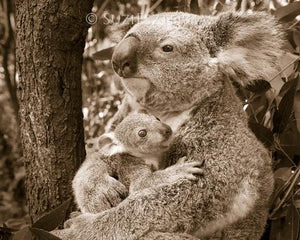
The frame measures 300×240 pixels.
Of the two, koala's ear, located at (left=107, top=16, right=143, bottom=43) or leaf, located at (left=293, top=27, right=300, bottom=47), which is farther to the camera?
leaf, located at (left=293, top=27, right=300, bottom=47)

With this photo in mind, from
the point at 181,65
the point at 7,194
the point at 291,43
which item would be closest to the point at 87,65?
the point at 7,194

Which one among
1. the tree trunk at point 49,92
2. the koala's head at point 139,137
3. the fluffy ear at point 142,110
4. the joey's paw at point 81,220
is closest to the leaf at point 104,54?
the tree trunk at point 49,92

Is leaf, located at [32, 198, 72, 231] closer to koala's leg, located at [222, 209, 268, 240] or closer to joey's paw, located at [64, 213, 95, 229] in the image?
joey's paw, located at [64, 213, 95, 229]

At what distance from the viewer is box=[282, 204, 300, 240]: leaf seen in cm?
316

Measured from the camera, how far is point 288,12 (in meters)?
3.87

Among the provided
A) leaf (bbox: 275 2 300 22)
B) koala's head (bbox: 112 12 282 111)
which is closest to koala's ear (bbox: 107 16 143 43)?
koala's head (bbox: 112 12 282 111)

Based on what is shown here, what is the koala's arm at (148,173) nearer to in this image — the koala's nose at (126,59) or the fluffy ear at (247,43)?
the koala's nose at (126,59)

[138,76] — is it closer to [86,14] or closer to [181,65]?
[181,65]

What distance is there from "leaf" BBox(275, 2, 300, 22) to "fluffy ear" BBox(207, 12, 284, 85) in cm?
94

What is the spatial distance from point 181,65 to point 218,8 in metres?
2.08

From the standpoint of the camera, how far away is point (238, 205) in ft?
9.12

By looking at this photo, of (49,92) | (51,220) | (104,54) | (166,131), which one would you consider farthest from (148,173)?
(104,54)

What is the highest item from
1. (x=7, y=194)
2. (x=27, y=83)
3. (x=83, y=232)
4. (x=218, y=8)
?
(x=218, y=8)

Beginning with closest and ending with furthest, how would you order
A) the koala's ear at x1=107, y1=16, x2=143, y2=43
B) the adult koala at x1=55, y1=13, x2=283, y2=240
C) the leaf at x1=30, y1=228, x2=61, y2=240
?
the leaf at x1=30, y1=228, x2=61, y2=240 < the adult koala at x1=55, y1=13, x2=283, y2=240 < the koala's ear at x1=107, y1=16, x2=143, y2=43
